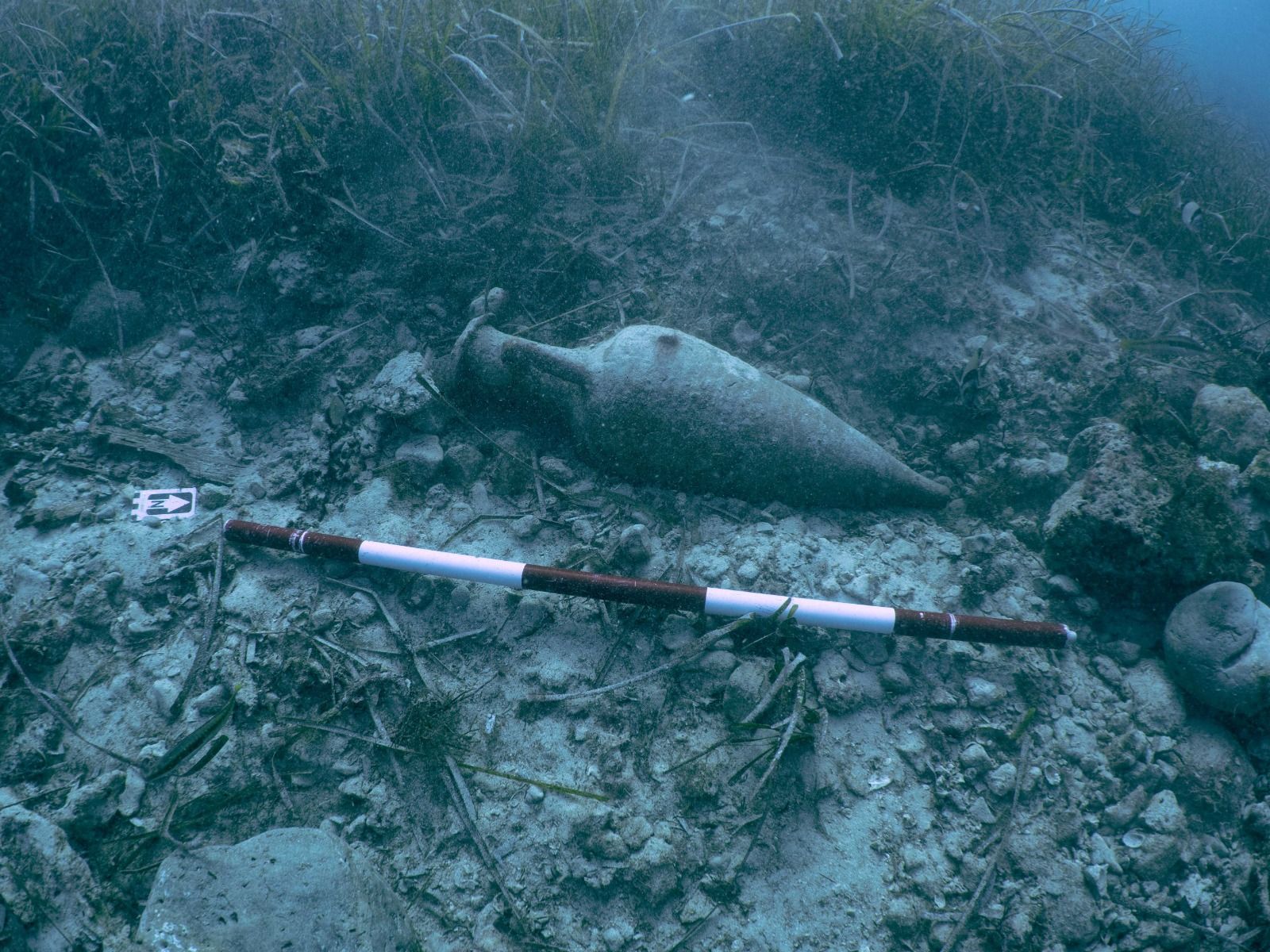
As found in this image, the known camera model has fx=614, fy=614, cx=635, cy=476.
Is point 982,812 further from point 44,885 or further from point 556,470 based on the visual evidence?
point 44,885

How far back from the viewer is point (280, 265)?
2301mm

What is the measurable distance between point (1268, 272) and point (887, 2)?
2.11 metres

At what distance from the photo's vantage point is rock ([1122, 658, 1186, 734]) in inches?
62.7

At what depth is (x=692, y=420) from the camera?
1852 mm

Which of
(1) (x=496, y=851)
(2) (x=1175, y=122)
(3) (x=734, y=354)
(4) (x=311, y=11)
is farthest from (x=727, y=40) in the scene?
(1) (x=496, y=851)

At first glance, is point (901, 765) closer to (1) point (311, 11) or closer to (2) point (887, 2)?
(2) point (887, 2)

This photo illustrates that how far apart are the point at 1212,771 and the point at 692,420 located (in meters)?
1.58

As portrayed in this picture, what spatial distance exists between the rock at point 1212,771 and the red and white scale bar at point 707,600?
0.35m

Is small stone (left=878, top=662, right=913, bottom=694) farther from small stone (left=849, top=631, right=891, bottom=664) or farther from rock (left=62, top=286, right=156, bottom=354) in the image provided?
rock (left=62, top=286, right=156, bottom=354)

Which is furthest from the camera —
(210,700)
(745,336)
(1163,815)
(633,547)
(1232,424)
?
(745,336)

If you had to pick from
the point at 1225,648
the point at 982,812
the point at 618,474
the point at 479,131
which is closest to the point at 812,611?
the point at 982,812

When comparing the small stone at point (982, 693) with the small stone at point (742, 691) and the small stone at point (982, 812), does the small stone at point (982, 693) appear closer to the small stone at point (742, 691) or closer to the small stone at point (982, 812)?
the small stone at point (982, 812)

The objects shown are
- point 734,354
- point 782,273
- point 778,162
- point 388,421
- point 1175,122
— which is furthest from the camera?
point 1175,122

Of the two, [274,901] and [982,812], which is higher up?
[982,812]
